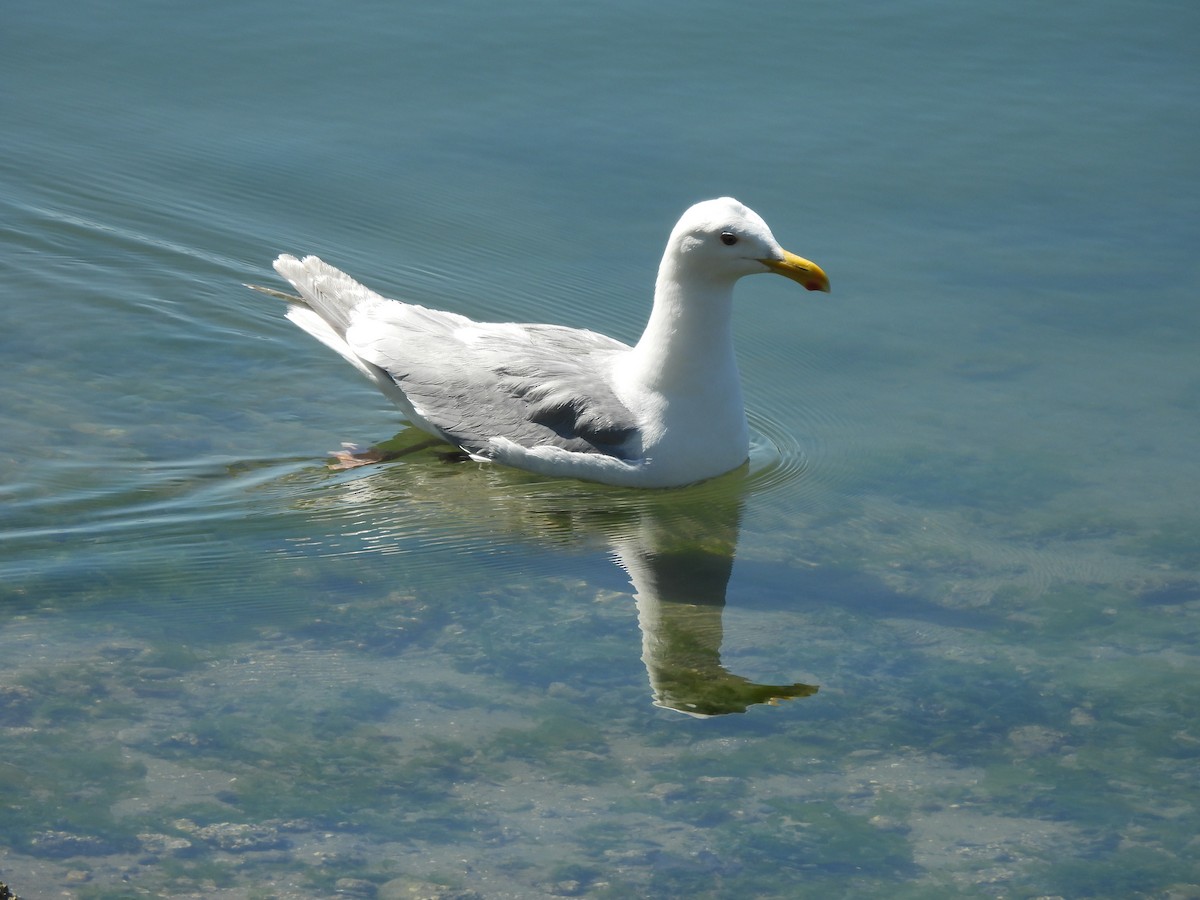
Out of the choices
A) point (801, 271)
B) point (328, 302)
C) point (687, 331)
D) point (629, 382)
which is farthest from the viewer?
point (328, 302)

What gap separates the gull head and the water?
1.09 metres

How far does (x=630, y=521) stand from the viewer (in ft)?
23.8

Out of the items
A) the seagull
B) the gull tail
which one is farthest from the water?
the gull tail

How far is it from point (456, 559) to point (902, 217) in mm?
4373

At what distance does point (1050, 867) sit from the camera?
16.3ft

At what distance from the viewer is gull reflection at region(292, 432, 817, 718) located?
6301 millimetres

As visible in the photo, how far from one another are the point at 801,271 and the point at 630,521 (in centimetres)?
137

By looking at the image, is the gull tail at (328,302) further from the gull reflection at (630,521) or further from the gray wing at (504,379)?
the gull reflection at (630,521)

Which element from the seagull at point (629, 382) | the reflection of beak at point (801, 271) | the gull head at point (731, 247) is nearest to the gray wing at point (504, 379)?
the seagull at point (629, 382)

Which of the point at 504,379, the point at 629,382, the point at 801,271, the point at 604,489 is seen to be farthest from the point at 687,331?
the point at 504,379

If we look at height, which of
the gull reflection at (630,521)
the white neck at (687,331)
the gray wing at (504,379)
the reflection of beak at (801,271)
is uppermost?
the reflection of beak at (801,271)

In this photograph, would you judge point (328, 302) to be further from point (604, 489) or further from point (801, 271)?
point (801, 271)

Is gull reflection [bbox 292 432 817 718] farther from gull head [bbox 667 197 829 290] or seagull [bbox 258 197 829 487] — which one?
gull head [bbox 667 197 829 290]

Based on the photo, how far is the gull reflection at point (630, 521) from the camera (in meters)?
6.30
